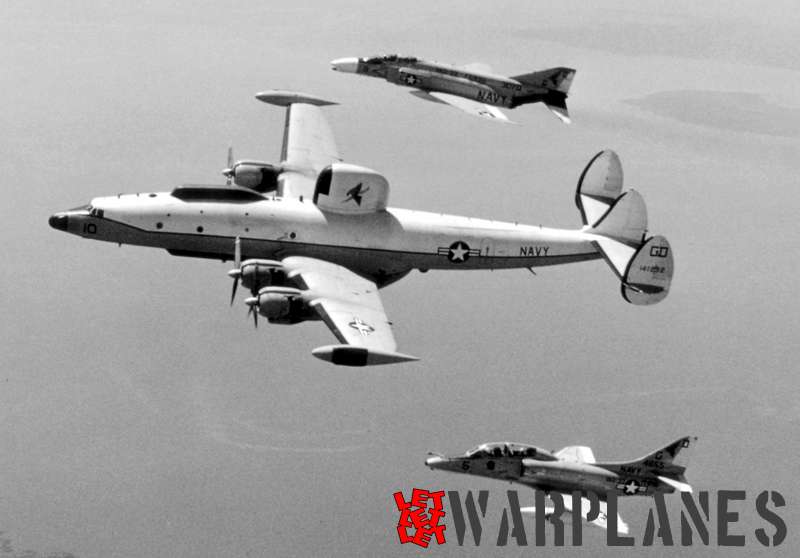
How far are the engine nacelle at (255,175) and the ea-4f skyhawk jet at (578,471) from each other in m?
16.0

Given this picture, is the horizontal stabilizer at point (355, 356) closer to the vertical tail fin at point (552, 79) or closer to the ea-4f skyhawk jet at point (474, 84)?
the ea-4f skyhawk jet at point (474, 84)

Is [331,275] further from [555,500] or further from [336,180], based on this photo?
[555,500]

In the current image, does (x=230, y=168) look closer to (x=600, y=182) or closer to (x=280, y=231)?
(x=280, y=231)

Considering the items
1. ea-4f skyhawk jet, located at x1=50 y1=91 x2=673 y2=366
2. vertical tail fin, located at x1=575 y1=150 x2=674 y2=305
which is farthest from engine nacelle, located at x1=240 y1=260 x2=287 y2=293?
vertical tail fin, located at x1=575 y1=150 x2=674 y2=305

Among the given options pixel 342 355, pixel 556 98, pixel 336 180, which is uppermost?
pixel 556 98

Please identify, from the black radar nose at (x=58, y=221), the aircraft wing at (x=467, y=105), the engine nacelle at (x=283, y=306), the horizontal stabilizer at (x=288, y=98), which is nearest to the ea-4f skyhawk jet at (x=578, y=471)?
the engine nacelle at (x=283, y=306)

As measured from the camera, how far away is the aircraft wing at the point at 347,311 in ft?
140

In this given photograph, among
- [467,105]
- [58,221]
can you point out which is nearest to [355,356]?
[58,221]

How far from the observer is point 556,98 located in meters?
72.7

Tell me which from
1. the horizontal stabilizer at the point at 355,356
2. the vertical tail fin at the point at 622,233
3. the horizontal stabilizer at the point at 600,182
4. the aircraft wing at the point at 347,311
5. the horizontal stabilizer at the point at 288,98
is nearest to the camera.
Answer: the horizontal stabilizer at the point at 355,356

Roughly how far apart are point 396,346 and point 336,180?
10.6 meters

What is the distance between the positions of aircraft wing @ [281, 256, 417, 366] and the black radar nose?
405 inches

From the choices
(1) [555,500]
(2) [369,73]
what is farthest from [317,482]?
(1) [555,500]

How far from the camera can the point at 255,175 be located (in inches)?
2201
